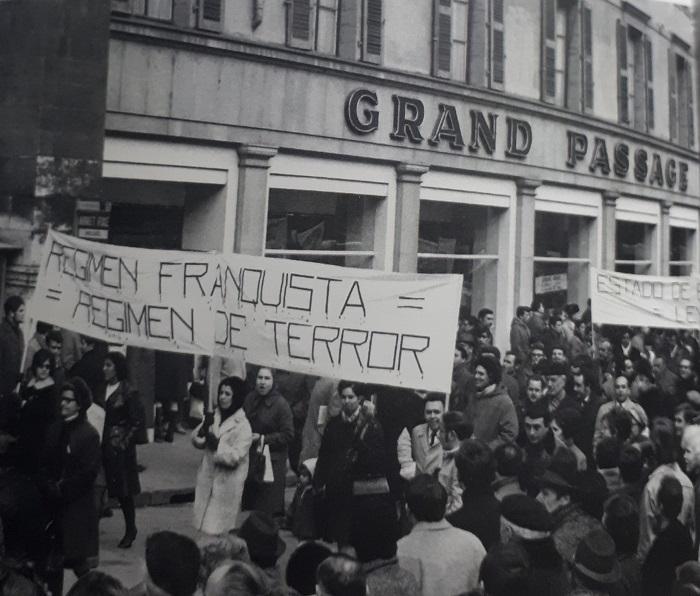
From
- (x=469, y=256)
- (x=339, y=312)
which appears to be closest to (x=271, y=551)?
(x=339, y=312)

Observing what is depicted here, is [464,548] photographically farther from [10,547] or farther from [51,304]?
[51,304]

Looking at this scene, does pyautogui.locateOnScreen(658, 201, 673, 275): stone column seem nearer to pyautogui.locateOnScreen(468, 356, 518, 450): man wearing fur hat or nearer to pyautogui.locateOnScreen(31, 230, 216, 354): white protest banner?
pyautogui.locateOnScreen(468, 356, 518, 450): man wearing fur hat

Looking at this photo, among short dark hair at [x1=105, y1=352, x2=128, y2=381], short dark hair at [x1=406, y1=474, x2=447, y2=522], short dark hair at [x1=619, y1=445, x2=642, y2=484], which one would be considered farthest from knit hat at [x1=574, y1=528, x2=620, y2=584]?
short dark hair at [x1=105, y1=352, x2=128, y2=381]

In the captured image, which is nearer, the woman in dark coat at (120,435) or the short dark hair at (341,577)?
the short dark hair at (341,577)

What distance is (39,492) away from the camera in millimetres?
5086

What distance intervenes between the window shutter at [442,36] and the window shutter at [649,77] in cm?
370

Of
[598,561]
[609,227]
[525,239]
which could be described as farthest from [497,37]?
[598,561]

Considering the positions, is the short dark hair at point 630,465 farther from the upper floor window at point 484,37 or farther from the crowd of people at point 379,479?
the upper floor window at point 484,37

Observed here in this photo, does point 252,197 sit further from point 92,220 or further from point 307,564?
point 307,564

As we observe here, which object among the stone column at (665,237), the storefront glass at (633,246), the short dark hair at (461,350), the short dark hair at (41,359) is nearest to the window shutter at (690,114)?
the stone column at (665,237)

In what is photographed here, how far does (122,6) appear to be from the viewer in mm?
8961

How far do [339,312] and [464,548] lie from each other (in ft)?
6.87

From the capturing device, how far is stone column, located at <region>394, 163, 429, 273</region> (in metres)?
11.2

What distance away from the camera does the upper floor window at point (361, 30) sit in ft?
32.3
